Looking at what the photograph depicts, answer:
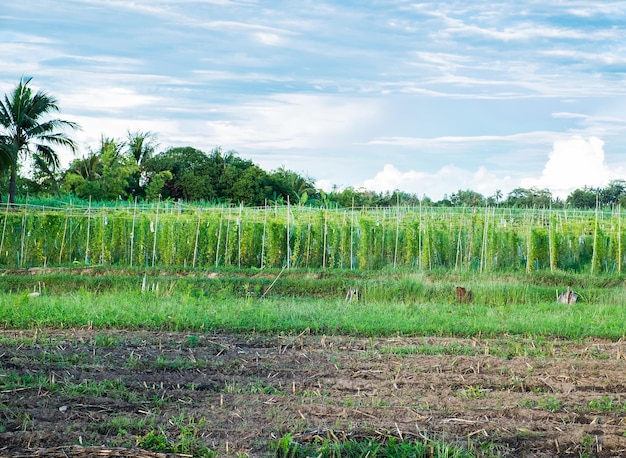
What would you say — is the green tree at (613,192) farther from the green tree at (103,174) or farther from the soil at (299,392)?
the soil at (299,392)

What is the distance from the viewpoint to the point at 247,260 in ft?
58.6

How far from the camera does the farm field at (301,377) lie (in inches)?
185

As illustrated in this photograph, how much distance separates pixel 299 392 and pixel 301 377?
512 millimetres

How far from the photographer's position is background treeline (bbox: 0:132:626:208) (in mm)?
36844

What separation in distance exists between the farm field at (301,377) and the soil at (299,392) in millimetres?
17

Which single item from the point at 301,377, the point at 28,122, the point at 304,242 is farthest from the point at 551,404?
the point at 28,122

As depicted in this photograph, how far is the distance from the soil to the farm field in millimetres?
17

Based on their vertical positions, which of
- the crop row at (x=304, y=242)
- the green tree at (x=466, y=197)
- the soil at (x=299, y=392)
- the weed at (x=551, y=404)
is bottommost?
the soil at (x=299, y=392)

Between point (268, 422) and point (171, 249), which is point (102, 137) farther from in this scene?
point (268, 422)

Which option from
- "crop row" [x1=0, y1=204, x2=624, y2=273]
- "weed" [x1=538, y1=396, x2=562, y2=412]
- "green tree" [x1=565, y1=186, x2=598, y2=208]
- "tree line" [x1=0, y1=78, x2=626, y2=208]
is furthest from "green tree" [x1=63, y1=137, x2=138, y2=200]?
"weed" [x1=538, y1=396, x2=562, y2=412]

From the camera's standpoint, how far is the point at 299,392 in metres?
5.82

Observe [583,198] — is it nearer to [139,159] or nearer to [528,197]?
[528,197]

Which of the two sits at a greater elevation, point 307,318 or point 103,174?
point 103,174

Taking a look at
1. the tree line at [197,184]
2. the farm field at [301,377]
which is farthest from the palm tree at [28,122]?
the farm field at [301,377]
